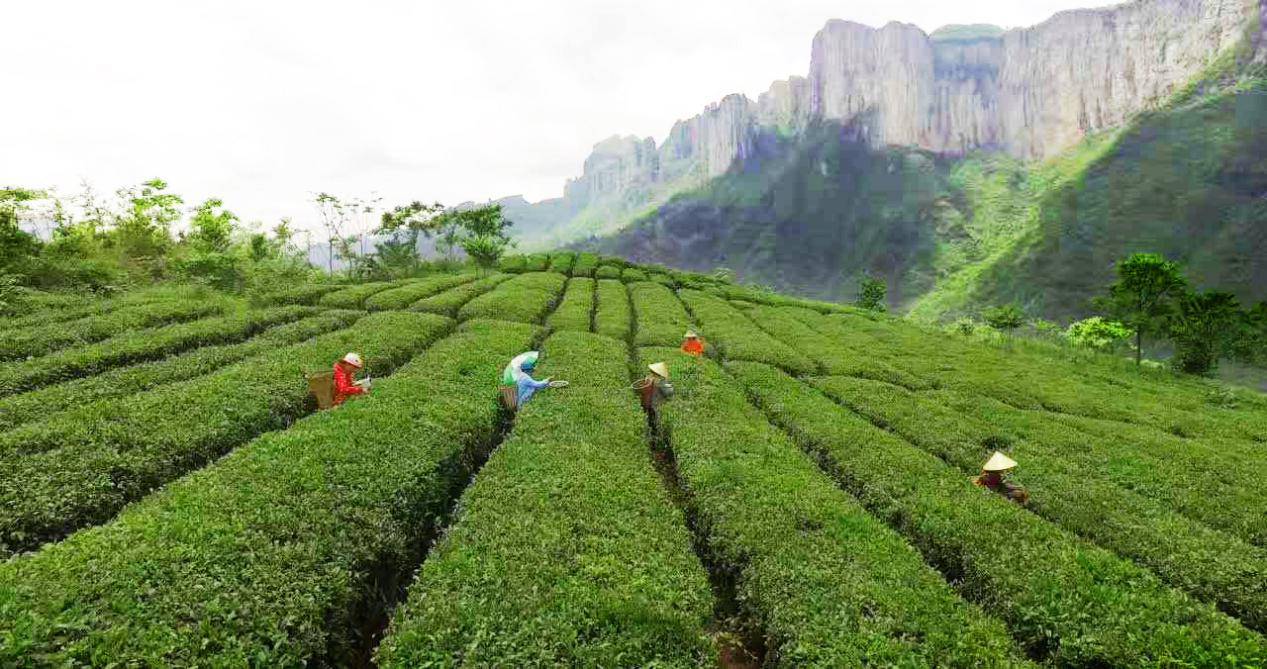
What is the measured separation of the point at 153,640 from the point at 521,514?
206 inches

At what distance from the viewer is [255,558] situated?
8078mm

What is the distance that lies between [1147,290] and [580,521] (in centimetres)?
4597

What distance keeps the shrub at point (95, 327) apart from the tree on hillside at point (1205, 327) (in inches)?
2399

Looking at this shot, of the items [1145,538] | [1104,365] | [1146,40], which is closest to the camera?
[1145,538]

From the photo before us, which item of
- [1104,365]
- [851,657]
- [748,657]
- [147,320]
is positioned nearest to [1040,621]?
[851,657]

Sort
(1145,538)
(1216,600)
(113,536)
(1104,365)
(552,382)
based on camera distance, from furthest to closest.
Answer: (1104,365) < (552,382) < (1145,538) < (1216,600) < (113,536)

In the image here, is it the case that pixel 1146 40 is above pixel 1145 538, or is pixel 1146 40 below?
above

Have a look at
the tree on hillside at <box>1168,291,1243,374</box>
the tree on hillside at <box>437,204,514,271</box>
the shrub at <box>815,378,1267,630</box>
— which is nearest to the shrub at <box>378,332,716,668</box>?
the shrub at <box>815,378,1267,630</box>

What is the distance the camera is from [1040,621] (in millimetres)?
8484

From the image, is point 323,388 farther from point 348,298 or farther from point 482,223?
point 482,223

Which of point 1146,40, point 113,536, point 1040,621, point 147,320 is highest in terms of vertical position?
point 1146,40

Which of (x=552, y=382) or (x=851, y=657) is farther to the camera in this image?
(x=552, y=382)

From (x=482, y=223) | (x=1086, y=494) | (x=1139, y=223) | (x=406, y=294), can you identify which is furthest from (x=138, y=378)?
(x=1139, y=223)

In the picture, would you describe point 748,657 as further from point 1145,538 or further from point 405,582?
point 1145,538
